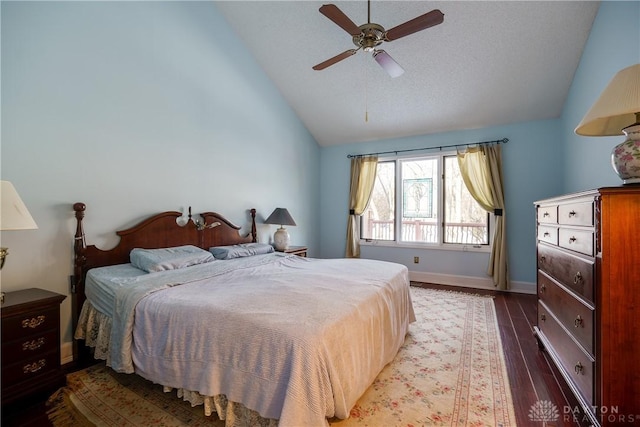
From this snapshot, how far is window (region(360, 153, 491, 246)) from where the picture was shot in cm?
473

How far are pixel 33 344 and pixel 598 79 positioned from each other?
5.13m

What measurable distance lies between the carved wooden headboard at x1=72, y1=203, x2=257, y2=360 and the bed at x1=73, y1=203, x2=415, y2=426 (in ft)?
0.04

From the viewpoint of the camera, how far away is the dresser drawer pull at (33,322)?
1731 mm

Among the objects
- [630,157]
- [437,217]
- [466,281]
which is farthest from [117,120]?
[466,281]

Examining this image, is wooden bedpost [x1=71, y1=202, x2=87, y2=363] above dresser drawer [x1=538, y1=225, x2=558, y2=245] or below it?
below

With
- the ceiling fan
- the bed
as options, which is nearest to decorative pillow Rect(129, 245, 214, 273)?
the bed

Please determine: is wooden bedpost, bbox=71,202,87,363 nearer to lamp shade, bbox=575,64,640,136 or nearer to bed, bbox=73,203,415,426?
bed, bbox=73,203,415,426

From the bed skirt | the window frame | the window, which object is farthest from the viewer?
the window

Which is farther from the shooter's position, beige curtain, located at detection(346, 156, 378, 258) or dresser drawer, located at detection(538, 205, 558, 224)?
beige curtain, located at detection(346, 156, 378, 258)

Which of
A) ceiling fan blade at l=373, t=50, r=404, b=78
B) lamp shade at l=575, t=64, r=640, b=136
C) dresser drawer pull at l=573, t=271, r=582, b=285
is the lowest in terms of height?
dresser drawer pull at l=573, t=271, r=582, b=285

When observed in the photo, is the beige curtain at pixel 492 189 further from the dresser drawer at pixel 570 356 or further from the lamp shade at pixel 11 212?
the lamp shade at pixel 11 212

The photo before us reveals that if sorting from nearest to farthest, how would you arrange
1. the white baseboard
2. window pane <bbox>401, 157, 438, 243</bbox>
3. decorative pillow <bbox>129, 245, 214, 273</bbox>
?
decorative pillow <bbox>129, 245, 214, 273</bbox> < the white baseboard < window pane <bbox>401, 157, 438, 243</bbox>

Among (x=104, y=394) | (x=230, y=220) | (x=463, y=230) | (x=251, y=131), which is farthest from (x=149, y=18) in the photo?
(x=463, y=230)

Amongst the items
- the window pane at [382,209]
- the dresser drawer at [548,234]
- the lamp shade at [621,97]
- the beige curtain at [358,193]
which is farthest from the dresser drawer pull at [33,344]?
the window pane at [382,209]
